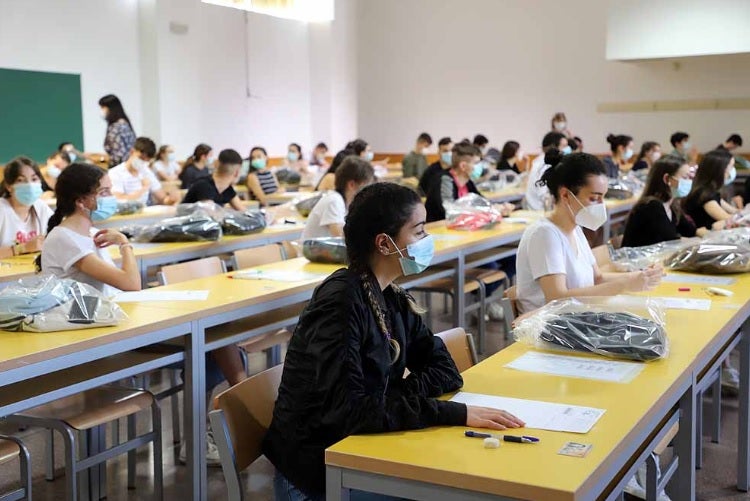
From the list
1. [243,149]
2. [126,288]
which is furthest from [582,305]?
[243,149]

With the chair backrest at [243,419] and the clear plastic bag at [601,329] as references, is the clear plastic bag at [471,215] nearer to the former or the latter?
the clear plastic bag at [601,329]

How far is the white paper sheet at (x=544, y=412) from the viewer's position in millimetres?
1731

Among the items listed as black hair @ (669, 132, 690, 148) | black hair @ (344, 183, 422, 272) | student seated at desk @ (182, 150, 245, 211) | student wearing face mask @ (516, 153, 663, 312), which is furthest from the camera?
black hair @ (669, 132, 690, 148)

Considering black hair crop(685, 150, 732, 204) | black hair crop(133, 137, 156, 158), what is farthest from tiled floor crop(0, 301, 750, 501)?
black hair crop(133, 137, 156, 158)

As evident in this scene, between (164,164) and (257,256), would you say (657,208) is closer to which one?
(257,256)

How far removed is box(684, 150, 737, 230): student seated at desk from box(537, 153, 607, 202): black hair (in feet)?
7.22

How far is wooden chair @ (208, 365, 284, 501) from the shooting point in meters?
1.84

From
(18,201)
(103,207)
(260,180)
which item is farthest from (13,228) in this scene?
(260,180)

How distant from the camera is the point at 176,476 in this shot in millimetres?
3305

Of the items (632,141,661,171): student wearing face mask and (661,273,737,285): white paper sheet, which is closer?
(661,273,737,285): white paper sheet

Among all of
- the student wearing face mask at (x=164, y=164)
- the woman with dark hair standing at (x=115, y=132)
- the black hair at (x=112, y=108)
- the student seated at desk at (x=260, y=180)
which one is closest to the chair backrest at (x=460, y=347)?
the student seated at desk at (x=260, y=180)

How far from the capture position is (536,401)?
1.91 meters

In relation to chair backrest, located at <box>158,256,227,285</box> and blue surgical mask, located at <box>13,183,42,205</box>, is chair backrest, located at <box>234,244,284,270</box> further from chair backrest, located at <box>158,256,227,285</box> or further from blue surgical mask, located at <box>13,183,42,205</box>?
blue surgical mask, located at <box>13,183,42,205</box>

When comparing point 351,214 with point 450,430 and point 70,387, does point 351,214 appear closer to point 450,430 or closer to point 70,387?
point 450,430
